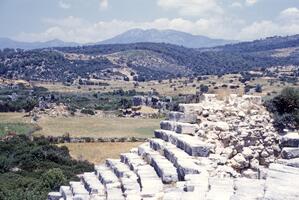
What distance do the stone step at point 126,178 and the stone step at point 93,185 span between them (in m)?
0.53

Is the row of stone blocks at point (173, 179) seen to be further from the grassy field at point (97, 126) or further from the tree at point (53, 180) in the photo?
the grassy field at point (97, 126)

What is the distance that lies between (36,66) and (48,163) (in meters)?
134

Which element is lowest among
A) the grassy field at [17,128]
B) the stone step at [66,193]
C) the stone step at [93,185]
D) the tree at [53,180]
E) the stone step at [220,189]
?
the grassy field at [17,128]

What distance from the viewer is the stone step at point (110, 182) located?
1300 centimetres

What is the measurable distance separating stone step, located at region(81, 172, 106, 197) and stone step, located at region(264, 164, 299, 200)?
4.55 m

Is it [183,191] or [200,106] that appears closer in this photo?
[183,191]

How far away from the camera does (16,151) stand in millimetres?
45875

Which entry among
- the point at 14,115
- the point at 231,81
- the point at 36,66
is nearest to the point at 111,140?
the point at 14,115

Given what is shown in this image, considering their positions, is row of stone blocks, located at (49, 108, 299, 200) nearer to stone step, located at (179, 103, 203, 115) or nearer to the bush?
stone step, located at (179, 103, 203, 115)

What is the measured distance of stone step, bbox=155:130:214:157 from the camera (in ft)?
45.8

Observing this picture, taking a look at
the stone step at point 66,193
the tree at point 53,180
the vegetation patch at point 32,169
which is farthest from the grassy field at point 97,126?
the stone step at point 66,193

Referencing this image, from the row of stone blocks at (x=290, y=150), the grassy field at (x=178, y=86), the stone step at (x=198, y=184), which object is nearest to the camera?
the stone step at (x=198, y=184)

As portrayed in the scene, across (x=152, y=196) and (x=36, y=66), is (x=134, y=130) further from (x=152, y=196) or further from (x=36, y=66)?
(x=36, y=66)

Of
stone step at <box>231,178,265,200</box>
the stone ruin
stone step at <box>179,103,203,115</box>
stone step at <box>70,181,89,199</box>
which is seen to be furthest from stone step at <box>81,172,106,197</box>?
stone step at <box>231,178,265,200</box>
